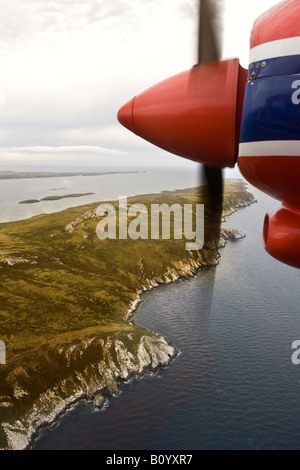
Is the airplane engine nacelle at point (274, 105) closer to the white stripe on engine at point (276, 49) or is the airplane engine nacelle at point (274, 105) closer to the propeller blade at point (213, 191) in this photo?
the white stripe on engine at point (276, 49)

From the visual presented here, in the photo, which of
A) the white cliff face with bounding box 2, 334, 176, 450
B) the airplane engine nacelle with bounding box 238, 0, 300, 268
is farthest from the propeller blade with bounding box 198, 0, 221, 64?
the white cliff face with bounding box 2, 334, 176, 450

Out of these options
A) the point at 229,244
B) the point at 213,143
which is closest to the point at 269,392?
the point at 213,143

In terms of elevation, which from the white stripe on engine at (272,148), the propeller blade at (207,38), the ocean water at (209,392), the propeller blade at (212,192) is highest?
the propeller blade at (207,38)

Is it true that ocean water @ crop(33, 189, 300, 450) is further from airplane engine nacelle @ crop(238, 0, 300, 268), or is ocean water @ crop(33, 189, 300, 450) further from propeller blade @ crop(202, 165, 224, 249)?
airplane engine nacelle @ crop(238, 0, 300, 268)

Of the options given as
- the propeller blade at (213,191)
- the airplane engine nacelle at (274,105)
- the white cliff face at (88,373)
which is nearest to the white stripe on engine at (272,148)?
the airplane engine nacelle at (274,105)

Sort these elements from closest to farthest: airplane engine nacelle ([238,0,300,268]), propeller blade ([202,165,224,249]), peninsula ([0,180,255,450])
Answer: airplane engine nacelle ([238,0,300,268]), propeller blade ([202,165,224,249]), peninsula ([0,180,255,450])

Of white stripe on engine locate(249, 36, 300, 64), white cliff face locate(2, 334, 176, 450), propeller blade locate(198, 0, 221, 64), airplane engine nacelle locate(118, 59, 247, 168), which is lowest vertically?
white cliff face locate(2, 334, 176, 450)
